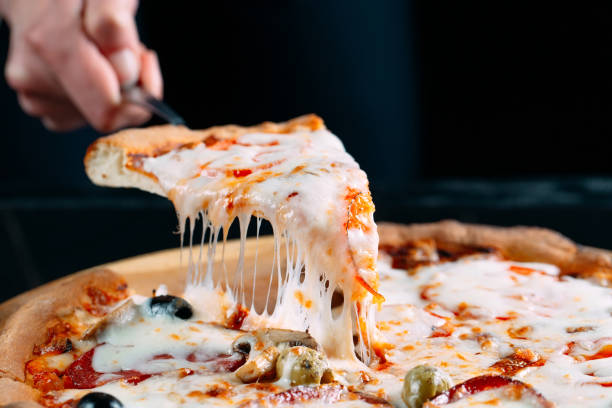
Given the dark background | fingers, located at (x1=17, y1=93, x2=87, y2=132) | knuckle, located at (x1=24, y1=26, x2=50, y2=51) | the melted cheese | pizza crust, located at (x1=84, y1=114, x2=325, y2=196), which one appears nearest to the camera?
the melted cheese

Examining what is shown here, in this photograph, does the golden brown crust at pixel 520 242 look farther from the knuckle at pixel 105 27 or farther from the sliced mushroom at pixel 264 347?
the knuckle at pixel 105 27

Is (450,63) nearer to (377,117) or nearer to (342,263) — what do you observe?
(377,117)

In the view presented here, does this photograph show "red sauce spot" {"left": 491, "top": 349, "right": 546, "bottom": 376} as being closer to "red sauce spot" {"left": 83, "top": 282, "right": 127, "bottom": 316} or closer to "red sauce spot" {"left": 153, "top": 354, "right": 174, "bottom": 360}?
"red sauce spot" {"left": 153, "top": 354, "right": 174, "bottom": 360}

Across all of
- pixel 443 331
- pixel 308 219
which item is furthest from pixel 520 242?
pixel 308 219

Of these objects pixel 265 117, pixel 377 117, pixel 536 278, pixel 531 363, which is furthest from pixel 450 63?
pixel 531 363

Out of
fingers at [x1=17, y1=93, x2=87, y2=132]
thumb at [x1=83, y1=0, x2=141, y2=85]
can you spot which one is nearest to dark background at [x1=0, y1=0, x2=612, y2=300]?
fingers at [x1=17, y1=93, x2=87, y2=132]

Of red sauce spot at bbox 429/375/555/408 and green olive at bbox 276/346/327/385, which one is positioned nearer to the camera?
red sauce spot at bbox 429/375/555/408
